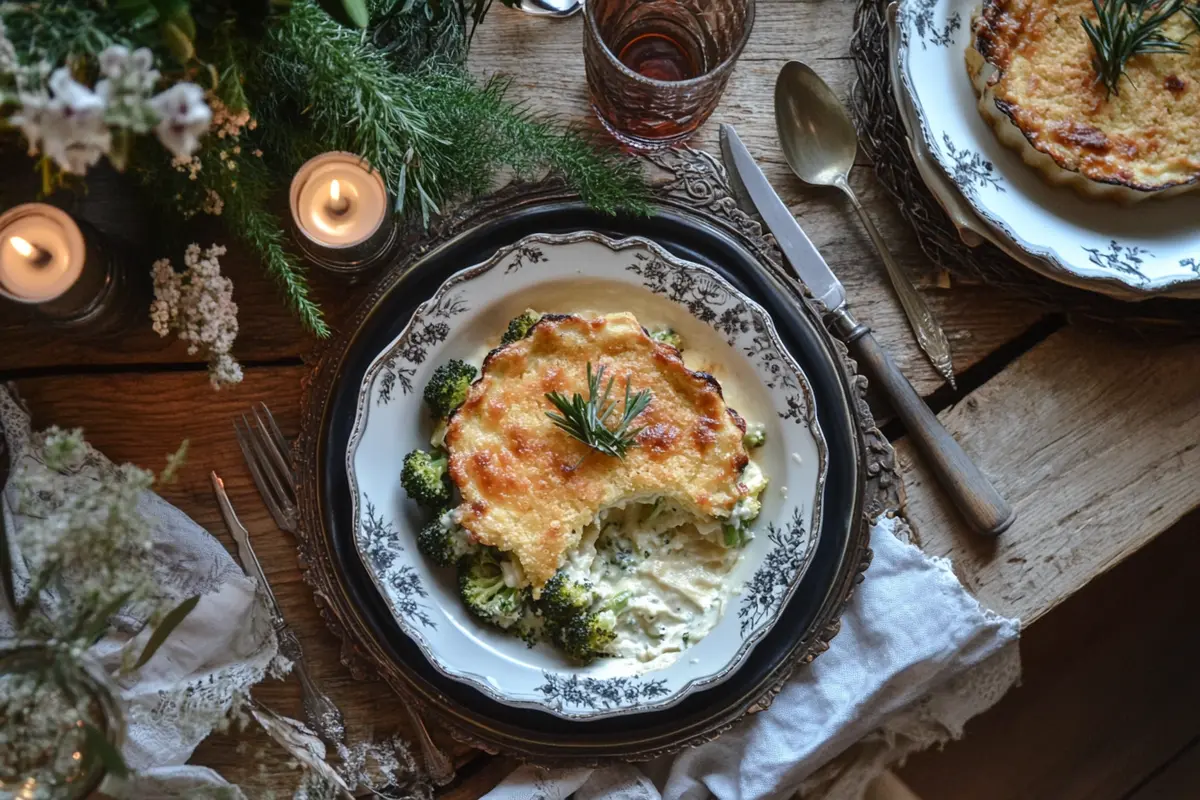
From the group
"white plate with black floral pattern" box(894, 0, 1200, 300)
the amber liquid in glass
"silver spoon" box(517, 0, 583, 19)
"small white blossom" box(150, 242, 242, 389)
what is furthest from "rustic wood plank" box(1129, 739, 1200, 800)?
"small white blossom" box(150, 242, 242, 389)

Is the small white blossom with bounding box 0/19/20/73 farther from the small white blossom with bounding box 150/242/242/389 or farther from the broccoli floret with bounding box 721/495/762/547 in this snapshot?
the broccoli floret with bounding box 721/495/762/547

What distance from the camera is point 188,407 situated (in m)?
2.55

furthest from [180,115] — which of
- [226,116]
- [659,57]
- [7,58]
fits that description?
[659,57]

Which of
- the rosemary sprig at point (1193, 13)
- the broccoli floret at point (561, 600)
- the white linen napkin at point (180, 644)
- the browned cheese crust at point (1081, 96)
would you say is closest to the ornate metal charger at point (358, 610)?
the white linen napkin at point (180, 644)

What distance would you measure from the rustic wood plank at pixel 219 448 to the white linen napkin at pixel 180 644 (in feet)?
0.27

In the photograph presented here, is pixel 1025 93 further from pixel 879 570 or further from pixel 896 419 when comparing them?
pixel 879 570

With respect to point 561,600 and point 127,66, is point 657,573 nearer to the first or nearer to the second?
point 561,600

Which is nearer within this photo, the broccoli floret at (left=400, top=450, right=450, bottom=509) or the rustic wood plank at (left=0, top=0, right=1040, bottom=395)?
the broccoli floret at (left=400, top=450, right=450, bottom=509)

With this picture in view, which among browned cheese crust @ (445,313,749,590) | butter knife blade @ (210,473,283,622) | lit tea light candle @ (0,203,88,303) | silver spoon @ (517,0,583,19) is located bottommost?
butter knife blade @ (210,473,283,622)

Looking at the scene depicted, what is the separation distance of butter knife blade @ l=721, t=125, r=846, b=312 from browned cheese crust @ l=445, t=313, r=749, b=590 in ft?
1.51

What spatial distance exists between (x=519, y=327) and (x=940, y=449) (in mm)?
1219

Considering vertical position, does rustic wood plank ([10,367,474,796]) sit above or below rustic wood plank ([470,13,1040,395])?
below

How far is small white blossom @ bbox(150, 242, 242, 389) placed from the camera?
2.24 metres

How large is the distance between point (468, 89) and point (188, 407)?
1180 millimetres
